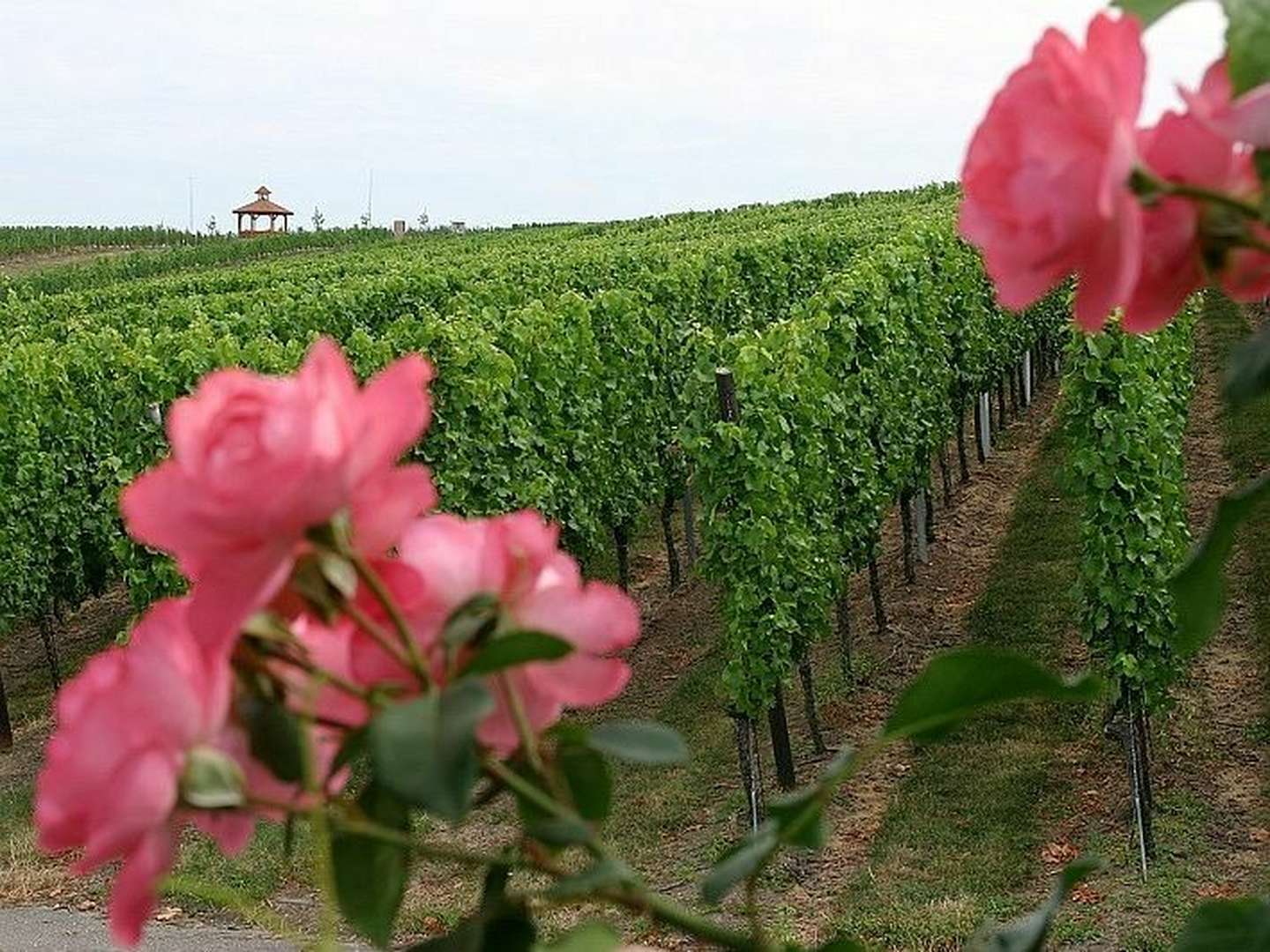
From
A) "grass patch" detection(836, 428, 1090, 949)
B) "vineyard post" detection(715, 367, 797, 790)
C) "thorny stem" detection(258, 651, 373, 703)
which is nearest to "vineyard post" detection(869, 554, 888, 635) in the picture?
"grass patch" detection(836, 428, 1090, 949)

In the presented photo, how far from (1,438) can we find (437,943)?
1118 cm

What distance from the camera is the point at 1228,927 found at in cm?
61

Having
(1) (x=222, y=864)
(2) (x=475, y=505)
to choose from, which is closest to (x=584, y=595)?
(1) (x=222, y=864)

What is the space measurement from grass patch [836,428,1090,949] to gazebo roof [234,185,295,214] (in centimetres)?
5342

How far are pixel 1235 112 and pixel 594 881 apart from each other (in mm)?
316

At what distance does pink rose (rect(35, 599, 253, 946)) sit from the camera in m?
0.48

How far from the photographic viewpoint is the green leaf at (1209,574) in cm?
63

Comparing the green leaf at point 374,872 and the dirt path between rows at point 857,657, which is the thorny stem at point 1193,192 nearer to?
the green leaf at point 374,872

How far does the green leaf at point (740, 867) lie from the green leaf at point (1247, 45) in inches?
11.4

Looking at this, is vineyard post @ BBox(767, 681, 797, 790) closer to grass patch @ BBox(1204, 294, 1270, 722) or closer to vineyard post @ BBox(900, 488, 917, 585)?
grass patch @ BBox(1204, 294, 1270, 722)

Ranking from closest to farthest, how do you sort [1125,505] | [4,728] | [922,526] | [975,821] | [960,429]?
[975,821], [1125,505], [4,728], [922,526], [960,429]

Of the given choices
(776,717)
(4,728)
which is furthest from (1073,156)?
(4,728)

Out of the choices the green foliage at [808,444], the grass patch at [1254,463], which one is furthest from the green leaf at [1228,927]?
the green foliage at [808,444]

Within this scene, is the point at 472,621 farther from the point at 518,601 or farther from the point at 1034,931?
the point at 1034,931
